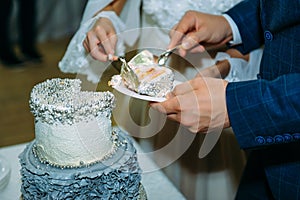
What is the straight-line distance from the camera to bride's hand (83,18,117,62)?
44.9 inches

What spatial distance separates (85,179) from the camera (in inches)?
31.8

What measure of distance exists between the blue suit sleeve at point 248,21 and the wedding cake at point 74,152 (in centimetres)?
51

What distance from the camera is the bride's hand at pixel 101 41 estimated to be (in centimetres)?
114

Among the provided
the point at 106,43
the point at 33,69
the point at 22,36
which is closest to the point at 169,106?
the point at 106,43

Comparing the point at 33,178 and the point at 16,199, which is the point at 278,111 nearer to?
the point at 33,178

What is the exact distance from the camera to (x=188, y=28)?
1.21 m

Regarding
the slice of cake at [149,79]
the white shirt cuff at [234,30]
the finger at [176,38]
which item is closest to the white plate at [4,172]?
the slice of cake at [149,79]

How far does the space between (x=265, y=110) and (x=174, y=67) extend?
50cm

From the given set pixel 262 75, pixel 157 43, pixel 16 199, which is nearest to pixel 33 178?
pixel 16 199

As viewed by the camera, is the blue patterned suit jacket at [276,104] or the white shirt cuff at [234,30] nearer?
the blue patterned suit jacket at [276,104]

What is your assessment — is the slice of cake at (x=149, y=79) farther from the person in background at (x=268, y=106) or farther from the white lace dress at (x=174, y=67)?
the white lace dress at (x=174, y=67)

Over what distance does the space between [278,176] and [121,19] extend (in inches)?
24.6

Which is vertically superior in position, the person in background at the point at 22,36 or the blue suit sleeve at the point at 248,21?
the blue suit sleeve at the point at 248,21

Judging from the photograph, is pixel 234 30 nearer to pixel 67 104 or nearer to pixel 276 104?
pixel 276 104
